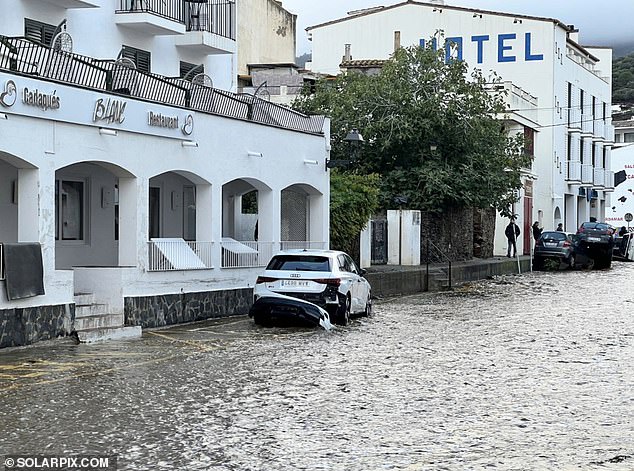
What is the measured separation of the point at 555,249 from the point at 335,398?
36561mm

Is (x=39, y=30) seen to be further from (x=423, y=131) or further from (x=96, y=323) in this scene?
(x=423, y=131)

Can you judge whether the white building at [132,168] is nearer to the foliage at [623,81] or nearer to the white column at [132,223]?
the white column at [132,223]

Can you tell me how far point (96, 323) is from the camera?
64.9 feet

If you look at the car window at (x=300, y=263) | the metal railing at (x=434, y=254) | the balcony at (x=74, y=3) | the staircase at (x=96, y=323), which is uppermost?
the balcony at (x=74, y=3)

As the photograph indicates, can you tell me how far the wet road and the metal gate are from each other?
16.3 meters

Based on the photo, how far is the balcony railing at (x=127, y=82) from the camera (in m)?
18.9

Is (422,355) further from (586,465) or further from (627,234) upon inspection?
(627,234)

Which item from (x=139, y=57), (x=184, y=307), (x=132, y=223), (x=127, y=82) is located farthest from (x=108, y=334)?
Result: (x=139, y=57)

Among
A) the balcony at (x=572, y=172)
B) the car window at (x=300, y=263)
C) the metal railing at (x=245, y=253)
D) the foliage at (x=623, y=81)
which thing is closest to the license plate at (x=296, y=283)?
the car window at (x=300, y=263)

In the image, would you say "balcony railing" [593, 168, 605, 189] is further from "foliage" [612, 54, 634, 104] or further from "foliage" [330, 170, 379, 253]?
"foliage" [612, 54, 634, 104]

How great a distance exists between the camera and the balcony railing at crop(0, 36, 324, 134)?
1891cm

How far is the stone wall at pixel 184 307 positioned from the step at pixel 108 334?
0.76 m

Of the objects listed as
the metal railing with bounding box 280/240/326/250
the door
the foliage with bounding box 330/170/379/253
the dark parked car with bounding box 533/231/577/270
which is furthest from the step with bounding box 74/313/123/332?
the dark parked car with bounding box 533/231/577/270

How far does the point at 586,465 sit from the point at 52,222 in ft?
40.8
